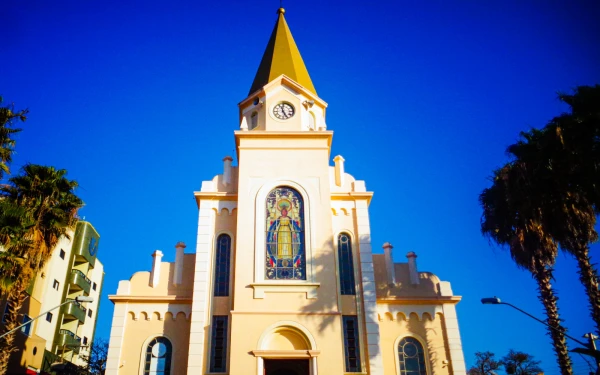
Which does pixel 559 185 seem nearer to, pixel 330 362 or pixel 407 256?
pixel 407 256

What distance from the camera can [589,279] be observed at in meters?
16.9

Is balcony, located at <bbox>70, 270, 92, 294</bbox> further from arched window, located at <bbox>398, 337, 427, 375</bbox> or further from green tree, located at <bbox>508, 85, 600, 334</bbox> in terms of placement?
green tree, located at <bbox>508, 85, 600, 334</bbox>

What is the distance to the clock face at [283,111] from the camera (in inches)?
964

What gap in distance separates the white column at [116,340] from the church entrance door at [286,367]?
226 inches

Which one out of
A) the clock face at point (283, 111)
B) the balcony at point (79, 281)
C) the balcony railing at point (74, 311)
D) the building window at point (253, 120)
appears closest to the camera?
the clock face at point (283, 111)

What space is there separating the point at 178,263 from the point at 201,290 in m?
2.08

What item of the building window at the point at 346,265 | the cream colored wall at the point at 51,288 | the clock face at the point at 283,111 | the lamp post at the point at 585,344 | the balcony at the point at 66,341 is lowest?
the lamp post at the point at 585,344

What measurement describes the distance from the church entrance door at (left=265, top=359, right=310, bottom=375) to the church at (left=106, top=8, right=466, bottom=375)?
5 cm

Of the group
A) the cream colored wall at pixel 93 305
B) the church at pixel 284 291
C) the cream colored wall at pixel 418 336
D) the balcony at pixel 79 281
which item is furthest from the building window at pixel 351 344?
the cream colored wall at pixel 93 305

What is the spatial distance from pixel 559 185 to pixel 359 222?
7790mm

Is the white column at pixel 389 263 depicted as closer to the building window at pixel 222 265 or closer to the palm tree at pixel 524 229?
the palm tree at pixel 524 229

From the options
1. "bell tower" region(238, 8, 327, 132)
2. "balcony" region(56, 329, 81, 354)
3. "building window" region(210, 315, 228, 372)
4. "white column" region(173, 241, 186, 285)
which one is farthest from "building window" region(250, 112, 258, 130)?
"balcony" region(56, 329, 81, 354)

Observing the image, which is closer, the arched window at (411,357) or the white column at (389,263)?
the arched window at (411,357)

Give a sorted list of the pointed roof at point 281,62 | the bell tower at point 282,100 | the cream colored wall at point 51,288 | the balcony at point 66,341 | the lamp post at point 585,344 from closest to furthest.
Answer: the lamp post at point 585,344 → the bell tower at point 282,100 → the pointed roof at point 281,62 → the cream colored wall at point 51,288 → the balcony at point 66,341
